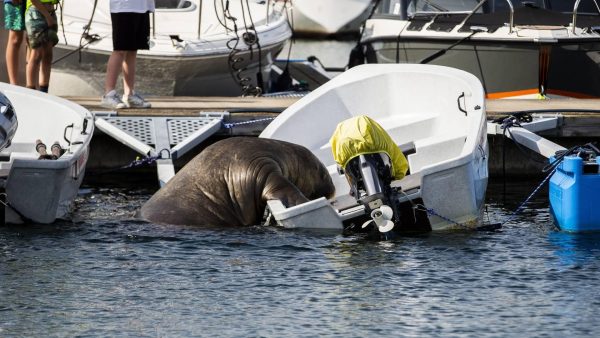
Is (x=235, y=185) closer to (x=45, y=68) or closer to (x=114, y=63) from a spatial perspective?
(x=114, y=63)

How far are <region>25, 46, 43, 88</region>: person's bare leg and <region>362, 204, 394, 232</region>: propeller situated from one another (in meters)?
5.20

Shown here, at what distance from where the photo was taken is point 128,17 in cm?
1306

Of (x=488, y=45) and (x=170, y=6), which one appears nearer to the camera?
(x=488, y=45)

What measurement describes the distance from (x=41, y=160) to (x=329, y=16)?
973 inches

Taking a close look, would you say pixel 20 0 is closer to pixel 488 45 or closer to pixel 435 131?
pixel 435 131

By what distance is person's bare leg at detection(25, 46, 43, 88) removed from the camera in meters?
13.7

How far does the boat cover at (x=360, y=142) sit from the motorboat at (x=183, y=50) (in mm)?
6525

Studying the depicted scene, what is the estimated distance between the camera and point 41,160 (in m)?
10.3

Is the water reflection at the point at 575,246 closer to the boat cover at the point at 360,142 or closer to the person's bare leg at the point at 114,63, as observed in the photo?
the boat cover at the point at 360,142

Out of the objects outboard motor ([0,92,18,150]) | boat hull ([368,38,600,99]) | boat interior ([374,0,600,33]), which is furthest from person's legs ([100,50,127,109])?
boat hull ([368,38,600,99])

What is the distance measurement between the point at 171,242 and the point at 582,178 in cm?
300

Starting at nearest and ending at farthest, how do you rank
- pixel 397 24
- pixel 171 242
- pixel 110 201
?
pixel 171 242, pixel 110 201, pixel 397 24

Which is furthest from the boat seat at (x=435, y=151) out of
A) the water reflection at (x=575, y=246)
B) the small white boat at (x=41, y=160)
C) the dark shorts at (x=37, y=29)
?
the dark shorts at (x=37, y=29)

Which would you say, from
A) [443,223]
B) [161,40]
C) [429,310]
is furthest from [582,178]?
[161,40]
